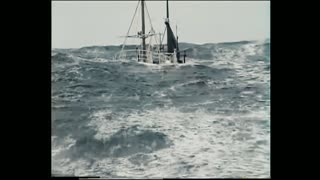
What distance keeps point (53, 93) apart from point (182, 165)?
81 cm

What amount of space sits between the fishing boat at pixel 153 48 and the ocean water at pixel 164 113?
37 millimetres

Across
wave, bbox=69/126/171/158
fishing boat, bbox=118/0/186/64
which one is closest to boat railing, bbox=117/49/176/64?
fishing boat, bbox=118/0/186/64

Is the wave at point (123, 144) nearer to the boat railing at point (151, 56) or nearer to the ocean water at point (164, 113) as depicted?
the ocean water at point (164, 113)

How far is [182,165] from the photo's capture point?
2.10m

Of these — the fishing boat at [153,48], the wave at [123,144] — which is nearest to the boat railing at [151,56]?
the fishing boat at [153,48]

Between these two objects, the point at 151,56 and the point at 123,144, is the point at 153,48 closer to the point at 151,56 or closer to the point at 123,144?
the point at 151,56

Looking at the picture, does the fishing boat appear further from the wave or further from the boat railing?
the wave

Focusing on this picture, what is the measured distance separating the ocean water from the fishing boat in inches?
1.5

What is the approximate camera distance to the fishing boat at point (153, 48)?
220 cm

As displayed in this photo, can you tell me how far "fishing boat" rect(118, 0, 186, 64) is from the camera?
2199 mm

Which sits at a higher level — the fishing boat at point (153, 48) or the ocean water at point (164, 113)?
the fishing boat at point (153, 48)

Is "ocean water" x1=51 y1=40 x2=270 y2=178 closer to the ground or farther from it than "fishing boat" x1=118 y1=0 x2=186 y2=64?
closer to the ground
